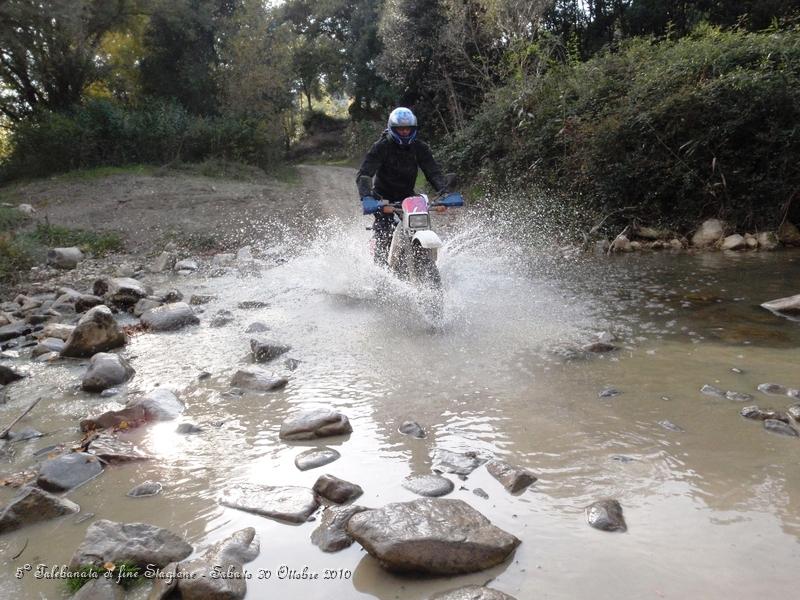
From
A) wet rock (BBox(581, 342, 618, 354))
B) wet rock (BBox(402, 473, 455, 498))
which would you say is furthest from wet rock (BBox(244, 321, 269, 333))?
wet rock (BBox(402, 473, 455, 498))

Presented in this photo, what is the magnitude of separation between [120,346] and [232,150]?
20205 millimetres

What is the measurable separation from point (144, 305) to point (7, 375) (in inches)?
101

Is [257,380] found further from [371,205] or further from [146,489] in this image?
[371,205]

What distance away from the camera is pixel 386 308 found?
7.29m

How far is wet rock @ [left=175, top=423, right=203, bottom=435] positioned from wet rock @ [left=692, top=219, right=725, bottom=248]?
9219mm

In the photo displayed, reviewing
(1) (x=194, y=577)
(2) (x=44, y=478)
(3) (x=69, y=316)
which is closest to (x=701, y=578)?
(1) (x=194, y=577)

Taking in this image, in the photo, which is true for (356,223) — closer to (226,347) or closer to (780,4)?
(226,347)

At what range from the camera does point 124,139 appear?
2311cm

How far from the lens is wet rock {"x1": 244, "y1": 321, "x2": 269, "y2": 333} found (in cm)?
655

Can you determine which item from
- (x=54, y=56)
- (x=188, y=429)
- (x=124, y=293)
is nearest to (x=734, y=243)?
(x=188, y=429)

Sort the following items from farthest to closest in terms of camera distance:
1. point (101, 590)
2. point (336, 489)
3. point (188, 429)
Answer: point (188, 429) < point (336, 489) < point (101, 590)

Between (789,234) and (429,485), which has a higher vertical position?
(789,234)

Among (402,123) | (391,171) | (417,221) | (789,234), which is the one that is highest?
(402,123)

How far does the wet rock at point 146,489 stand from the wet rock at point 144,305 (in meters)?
4.81
